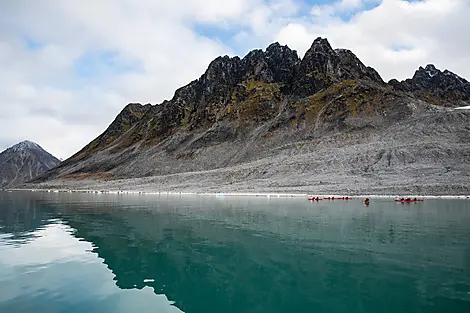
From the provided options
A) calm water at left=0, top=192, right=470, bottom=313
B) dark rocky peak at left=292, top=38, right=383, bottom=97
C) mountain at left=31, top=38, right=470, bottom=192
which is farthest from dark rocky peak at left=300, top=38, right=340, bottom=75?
Result: calm water at left=0, top=192, right=470, bottom=313

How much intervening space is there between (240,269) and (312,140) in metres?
118

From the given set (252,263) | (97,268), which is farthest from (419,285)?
(97,268)

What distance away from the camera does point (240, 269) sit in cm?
1827

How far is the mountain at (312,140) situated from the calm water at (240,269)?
5610 centimetres

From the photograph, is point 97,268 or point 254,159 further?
point 254,159

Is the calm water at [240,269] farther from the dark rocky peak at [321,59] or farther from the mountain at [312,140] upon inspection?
the dark rocky peak at [321,59]

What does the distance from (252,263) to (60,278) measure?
946 centimetres

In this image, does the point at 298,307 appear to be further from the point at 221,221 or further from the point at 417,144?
the point at 417,144

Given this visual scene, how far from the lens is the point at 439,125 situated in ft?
367

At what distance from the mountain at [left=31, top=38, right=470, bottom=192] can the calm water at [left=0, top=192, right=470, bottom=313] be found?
56099 millimetres

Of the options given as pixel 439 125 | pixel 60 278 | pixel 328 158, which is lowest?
pixel 60 278

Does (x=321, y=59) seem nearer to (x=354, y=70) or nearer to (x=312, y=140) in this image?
(x=354, y=70)

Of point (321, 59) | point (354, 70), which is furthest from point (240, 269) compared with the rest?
point (354, 70)

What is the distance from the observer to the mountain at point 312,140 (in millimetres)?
91438
